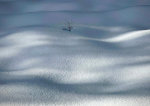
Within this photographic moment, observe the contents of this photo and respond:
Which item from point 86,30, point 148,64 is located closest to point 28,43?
point 86,30

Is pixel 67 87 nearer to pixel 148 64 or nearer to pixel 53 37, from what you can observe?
pixel 148 64

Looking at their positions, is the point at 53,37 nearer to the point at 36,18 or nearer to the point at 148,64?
the point at 36,18

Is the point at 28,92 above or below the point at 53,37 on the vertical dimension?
below

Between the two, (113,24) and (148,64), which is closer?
(148,64)

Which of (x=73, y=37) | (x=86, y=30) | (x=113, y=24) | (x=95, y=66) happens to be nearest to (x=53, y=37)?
(x=73, y=37)

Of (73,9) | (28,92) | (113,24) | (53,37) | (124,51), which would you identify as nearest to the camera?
(28,92)

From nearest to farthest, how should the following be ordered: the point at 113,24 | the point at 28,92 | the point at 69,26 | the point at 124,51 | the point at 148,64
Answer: the point at 28,92 → the point at 148,64 → the point at 124,51 → the point at 69,26 → the point at 113,24

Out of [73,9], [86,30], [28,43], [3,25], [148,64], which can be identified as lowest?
[148,64]
